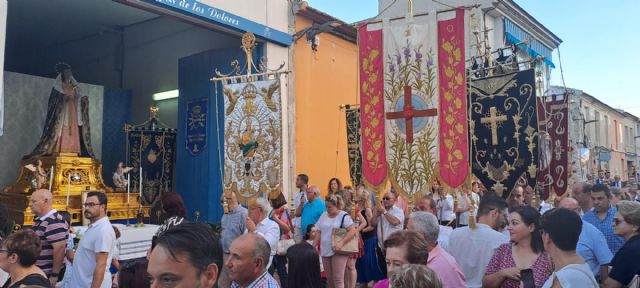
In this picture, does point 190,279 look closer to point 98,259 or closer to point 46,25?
point 98,259

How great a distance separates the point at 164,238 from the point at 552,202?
22.0 feet

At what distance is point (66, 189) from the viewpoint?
8.62 meters

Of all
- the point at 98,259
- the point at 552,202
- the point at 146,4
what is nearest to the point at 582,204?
the point at 552,202

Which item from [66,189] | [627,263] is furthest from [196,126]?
[627,263]

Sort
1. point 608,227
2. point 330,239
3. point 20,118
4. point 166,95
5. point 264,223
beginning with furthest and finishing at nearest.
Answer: point 166,95 < point 20,118 < point 330,239 < point 264,223 < point 608,227

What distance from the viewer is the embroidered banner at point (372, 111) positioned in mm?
5363

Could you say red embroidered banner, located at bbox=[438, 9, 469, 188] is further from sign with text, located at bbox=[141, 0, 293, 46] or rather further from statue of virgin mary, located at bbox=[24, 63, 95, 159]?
statue of virgin mary, located at bbox=[24, 63, 95, 159]

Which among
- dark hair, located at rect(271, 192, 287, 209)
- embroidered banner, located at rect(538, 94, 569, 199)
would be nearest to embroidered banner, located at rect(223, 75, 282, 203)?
dark hair, located at rect(271, 192, 287, 209)

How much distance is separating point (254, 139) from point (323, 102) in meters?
5.22

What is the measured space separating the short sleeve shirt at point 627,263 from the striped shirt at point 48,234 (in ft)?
14.0

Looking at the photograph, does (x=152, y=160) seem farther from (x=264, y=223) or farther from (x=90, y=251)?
(x=90, y=251)

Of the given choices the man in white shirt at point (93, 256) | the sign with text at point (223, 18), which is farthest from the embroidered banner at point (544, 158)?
the man in white shirt at point (93, 256)

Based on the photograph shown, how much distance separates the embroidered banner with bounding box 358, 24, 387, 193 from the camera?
536 cm

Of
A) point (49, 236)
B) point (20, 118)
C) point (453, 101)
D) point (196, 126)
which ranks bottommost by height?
point (49, 236)
